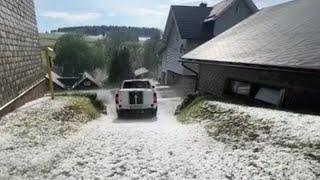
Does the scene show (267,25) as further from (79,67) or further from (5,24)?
(79,67)

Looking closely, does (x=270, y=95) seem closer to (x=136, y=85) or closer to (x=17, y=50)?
(x=136, y=85)

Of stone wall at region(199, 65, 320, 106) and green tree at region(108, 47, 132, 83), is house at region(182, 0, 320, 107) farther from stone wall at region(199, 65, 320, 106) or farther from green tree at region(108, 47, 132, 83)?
green tree at region(108, 47, 132, 83)

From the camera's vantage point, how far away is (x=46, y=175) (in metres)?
6.10

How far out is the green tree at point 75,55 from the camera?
7256 centimetres

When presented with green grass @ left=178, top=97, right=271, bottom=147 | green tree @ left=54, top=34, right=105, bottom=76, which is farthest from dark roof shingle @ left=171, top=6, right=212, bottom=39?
green tree @ left=54, top=34, right=105, bottom=76

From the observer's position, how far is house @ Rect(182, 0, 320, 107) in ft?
40.7

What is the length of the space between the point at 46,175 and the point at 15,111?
595cm

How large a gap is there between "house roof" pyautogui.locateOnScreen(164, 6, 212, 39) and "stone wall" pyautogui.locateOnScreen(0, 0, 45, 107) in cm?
1893

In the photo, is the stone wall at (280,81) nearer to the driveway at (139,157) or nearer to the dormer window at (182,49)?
the driveway at (139,157)

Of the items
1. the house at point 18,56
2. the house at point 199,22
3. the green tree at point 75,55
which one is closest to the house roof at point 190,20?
the house at point 199,22

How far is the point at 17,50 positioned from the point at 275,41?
10.3 m

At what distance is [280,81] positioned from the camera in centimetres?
1352

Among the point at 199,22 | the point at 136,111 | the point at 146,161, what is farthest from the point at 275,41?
the point at 199,22

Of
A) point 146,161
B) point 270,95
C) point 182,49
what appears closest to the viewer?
point 146,161
